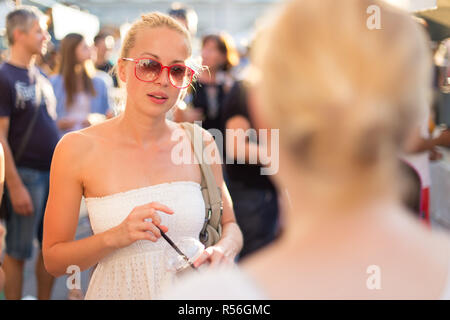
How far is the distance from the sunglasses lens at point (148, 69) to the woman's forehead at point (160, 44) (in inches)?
1.1

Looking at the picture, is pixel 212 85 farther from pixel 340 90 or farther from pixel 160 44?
pixel 340 90

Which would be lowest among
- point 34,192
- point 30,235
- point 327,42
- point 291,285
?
point 30,235

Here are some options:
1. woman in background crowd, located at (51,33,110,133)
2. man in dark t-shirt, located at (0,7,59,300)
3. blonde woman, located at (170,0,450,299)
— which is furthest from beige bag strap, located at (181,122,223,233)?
woman in background crowd, located at (51,33,110,133)

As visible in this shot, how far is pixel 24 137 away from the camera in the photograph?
344 centimetres

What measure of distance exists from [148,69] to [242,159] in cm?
154

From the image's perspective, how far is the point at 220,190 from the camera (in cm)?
209

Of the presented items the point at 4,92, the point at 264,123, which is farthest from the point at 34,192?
the point at 264,123

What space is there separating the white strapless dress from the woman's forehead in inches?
19.2

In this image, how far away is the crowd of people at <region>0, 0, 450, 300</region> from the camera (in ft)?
2.56

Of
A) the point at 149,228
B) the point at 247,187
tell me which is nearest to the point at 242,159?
the point at 247,187

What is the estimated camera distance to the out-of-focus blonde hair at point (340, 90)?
2.52 feet

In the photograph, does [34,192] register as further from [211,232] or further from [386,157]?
[386,157]

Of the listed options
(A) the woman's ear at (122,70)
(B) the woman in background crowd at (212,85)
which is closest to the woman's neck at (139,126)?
(A) the woman's ear at (122,70)
